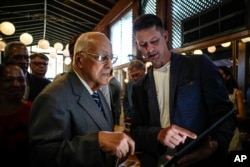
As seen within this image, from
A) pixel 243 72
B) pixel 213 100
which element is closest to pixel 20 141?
pixel 213 100

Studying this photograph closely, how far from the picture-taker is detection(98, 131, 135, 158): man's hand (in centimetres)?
125

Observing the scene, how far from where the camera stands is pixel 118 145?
4.10 ft

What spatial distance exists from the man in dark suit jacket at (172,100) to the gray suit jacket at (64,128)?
457 mm

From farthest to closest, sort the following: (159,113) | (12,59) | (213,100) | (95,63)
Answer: (12,59), (159,113), (213,100), (95,63)

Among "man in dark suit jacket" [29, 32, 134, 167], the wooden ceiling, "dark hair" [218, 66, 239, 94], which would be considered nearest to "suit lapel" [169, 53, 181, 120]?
"man in dark suit jacket" [29, 32, 134, 167]

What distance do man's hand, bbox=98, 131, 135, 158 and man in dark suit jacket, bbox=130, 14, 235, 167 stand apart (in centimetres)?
46

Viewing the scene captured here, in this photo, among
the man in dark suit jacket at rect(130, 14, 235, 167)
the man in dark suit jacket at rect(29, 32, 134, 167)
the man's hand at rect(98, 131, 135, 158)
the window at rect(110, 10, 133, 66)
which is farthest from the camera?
the window at rect(110, 10, 133, 66)

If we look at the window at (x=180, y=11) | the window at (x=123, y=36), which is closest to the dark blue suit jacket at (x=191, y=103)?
the window at (x=180, y=11)

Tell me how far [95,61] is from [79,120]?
37 cm

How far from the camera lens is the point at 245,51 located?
185 inches

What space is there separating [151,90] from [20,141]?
3.41 ft

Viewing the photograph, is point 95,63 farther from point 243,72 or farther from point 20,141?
point 243,72

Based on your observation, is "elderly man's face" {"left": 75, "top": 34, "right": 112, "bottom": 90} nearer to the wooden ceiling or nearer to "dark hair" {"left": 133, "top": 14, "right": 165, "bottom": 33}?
"dark hair" {"left": 133, "top": 14, "right": 165, "bottom": 33}

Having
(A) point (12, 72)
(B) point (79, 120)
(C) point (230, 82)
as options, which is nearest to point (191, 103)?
(B) point (79, 120)
